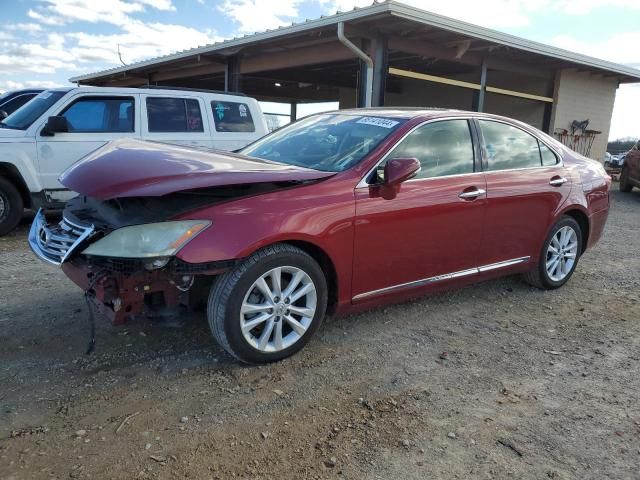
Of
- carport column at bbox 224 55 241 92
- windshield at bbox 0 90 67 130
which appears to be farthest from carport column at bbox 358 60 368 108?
windshield at bbox 0 90 67 130

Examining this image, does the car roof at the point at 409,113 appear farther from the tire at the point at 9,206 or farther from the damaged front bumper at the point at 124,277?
the tire at the point at 9,206

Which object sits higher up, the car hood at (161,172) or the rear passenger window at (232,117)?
the rear passenger window at (232,117)

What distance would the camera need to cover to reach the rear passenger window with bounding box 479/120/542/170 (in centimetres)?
432

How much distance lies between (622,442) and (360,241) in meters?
1.81

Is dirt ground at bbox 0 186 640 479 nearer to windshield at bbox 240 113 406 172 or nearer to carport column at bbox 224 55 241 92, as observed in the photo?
windshield at bbox 240 113 406 172

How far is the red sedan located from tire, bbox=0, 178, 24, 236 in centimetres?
350

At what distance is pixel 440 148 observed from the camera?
3.98 m

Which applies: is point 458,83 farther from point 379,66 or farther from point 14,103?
point 14,103

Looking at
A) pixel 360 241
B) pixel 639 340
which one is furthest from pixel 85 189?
pixel 639 340

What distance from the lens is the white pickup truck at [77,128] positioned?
21.7ft

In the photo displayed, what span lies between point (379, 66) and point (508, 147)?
21.2 feet

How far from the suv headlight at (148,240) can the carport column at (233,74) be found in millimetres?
12219

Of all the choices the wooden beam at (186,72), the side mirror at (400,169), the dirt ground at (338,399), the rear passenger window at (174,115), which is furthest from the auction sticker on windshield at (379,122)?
the wooden beam at (186,72)

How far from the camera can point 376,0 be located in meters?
9.11
